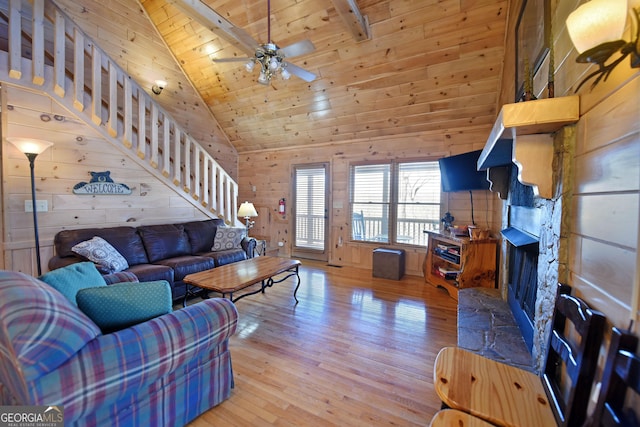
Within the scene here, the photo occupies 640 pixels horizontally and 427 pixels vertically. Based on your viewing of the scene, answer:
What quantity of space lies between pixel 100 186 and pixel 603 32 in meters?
4.60

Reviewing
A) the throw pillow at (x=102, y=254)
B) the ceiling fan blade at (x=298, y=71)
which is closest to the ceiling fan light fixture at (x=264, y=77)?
the ceiling fan blade at (x=298, y=71)

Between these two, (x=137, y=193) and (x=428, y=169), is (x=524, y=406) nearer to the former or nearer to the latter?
(x=428, y=169)

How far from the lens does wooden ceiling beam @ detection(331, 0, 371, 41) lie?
2773 millimetres

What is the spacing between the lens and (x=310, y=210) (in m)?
5.74

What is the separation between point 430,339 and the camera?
258cm

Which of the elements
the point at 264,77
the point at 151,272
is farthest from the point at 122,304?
the point at 264,77

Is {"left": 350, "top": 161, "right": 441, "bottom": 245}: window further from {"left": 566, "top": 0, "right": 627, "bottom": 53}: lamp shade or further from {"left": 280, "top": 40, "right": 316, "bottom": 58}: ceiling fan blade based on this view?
{"left": 566, "top": 0, "right": 627, "bottom": 53}: lamp shade

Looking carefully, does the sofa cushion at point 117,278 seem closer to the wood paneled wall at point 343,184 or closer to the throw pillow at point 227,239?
the throw pillow at point 227,239

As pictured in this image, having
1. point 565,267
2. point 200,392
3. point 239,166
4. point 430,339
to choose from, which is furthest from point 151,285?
Result: point 239,166

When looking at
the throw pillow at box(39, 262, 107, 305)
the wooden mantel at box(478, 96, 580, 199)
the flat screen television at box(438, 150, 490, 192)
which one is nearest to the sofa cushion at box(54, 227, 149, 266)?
the throw pillow at box(39, 262, 107, 305)

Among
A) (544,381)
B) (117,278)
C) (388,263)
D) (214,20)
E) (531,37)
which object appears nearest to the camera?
(544,381)

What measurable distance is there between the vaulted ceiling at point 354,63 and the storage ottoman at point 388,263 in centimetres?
208

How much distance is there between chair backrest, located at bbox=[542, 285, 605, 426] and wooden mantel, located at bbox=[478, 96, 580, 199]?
0.54m

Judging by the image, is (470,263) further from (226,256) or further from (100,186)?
(100,186)
